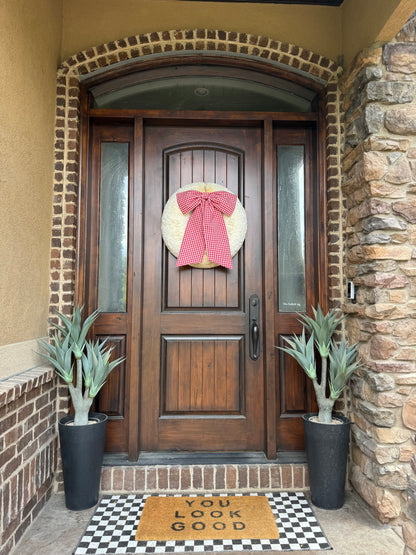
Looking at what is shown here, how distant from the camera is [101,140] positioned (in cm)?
→ 273

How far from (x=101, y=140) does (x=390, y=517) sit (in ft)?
9.32

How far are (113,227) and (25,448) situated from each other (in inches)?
56.1

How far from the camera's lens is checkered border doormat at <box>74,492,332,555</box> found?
1.87 m

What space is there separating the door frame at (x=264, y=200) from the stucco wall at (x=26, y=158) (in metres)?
0.22

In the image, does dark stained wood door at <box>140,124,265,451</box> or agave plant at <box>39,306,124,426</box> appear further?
dark stained wood door at <box>140,124,265,451</box>

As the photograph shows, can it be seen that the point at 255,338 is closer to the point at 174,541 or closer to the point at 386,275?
the point at 386,275

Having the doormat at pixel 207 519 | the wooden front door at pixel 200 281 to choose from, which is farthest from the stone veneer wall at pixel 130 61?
the doormat at pixel 207 519

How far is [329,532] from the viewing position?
2002 mm

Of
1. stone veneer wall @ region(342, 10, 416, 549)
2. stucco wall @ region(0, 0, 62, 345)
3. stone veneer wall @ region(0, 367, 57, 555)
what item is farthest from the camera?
stone veneer wall @ region(342, 10, 416, 549)

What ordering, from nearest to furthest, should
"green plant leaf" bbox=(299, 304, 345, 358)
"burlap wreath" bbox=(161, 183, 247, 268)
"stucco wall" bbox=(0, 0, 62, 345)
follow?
"stucco wall" bbox=(0, 0, 62, 345), "green plant leaf" bbox=(299, 304, 345, 358), "burlap wreath" bbox=(161, 183, 247, 268)

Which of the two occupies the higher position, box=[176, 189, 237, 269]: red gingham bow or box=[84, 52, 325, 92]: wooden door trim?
box=[84, 52, 325, 92]: wooden door trim

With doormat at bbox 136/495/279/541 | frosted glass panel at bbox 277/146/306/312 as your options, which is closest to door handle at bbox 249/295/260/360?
frosted glass panel at bbox 277/146/306/312

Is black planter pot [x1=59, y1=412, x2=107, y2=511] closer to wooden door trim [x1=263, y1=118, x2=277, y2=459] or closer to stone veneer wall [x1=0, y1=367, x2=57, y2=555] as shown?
stone veneer wall [x1=0, y1=367, x2=57, y2=555]

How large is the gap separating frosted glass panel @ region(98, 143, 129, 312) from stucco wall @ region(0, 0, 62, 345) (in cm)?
35
